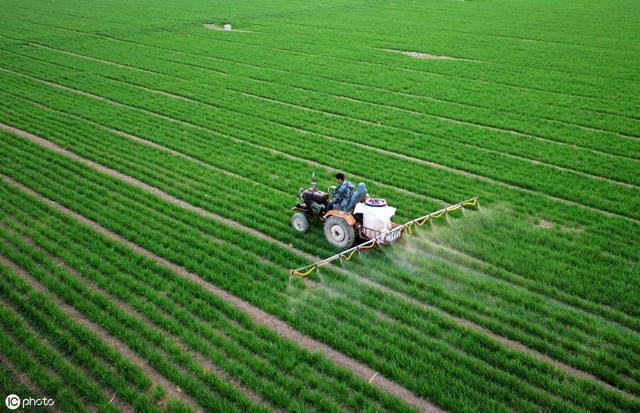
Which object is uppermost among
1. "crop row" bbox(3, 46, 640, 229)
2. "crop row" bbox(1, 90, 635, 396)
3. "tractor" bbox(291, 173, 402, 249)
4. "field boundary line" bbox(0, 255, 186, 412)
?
"crop row" bbox(3, 46, 640, 229)

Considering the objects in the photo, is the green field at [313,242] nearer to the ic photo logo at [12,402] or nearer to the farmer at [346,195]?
the ic photo logo at [12,402]

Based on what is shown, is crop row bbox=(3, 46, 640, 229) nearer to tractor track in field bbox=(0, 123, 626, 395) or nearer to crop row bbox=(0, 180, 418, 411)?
tractor track in field bbox=(0, 123, 626, 395)

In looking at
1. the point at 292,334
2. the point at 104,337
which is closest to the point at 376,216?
the point at 292,334

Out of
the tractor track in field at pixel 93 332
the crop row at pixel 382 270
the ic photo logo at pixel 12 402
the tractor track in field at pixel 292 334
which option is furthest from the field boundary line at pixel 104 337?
the crop row at pixel 382 270

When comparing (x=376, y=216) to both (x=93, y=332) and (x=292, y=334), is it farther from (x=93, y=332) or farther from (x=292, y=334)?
(x=93, y=332)

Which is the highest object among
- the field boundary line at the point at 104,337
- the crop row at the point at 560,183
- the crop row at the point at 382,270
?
the crop row at the point at 560,183

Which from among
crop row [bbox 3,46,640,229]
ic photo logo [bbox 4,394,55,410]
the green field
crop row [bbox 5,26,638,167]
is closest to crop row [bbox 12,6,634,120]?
the green field

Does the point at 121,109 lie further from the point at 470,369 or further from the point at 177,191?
the point at 470,369
